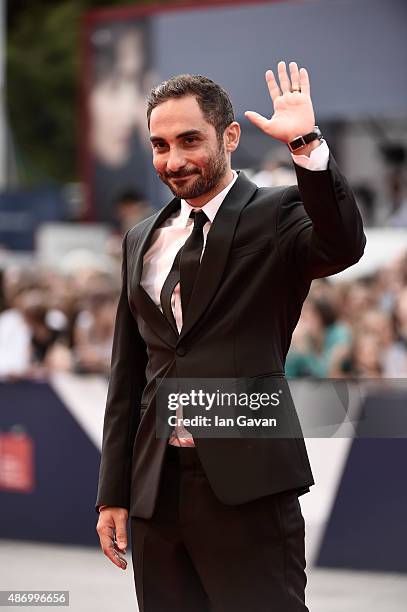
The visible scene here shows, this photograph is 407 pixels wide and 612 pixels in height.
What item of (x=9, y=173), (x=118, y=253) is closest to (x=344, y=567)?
(x=118, y=253)

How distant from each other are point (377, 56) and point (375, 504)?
638 centimetres

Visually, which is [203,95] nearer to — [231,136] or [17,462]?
[231,136]

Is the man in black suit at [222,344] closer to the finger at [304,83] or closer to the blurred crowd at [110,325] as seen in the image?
the finger at [304,83]

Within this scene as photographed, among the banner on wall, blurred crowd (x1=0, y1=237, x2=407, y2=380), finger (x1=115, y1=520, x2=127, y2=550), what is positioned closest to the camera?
finger (x1=115, y1=520, x2=127, y2=550)

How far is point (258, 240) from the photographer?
306cm

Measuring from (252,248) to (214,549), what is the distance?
727 mm

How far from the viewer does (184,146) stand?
9.88ft

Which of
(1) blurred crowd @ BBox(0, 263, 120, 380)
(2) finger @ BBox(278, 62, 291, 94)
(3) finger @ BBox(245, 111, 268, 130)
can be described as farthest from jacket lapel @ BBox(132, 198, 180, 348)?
(1) blurred crowd @ BBox(0, 263, 120, 380)

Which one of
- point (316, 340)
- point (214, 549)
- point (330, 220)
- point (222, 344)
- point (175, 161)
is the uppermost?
point (175, 161)

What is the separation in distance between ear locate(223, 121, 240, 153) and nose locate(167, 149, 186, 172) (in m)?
0.15

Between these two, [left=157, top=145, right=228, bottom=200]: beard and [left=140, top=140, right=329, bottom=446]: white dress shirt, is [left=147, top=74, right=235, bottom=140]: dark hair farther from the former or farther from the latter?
[left=140, top=140, right=329, bottom=446]: white dress shirt

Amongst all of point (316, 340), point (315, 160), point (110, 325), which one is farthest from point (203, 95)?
point (110, 325)

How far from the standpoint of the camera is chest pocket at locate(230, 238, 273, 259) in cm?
305

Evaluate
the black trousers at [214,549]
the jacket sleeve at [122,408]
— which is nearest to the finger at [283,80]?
the jacket sleeve at [122,408]
